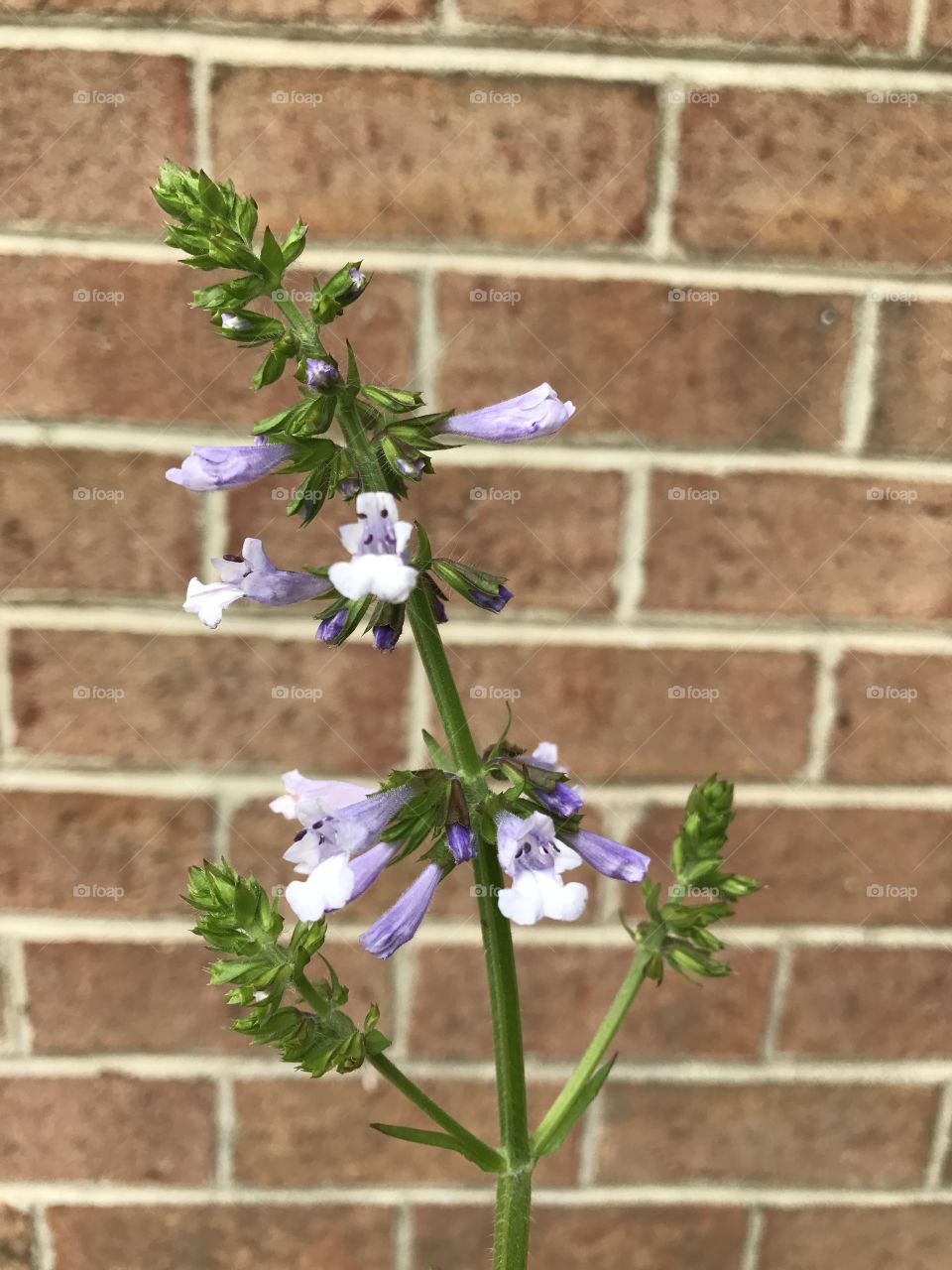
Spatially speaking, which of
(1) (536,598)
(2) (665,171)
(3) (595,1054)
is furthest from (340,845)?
(2) (665,171)

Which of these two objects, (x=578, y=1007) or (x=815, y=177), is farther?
(x=578, y=1007)

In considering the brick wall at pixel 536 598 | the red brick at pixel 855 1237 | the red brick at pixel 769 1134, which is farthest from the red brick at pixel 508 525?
the red brick at pixel 855 1237

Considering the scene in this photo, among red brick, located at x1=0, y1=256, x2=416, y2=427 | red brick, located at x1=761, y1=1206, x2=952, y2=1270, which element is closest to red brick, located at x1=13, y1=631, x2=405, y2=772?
red brick, located at x1=0, y1=256, x2=416, y2=427

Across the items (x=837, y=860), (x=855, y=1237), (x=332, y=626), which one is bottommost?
(x=855, y=1237)

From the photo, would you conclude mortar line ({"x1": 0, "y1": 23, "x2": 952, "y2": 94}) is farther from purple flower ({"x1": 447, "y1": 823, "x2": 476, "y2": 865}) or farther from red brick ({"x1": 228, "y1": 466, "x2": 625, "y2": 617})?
purple flower ({"x1": 447, "y1": 823, "x2": 476, "y2": 865})

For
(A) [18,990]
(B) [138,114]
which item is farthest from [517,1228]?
(B) [138,114]

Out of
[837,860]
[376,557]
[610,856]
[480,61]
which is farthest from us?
Result: [837,860]

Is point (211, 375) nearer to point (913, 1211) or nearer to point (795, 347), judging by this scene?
point (795, 347)

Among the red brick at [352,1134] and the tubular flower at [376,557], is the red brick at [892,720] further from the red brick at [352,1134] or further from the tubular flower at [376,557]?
the tubular flower at [376,557]

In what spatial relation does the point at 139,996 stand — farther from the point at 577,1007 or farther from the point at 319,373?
the point at 319,373
